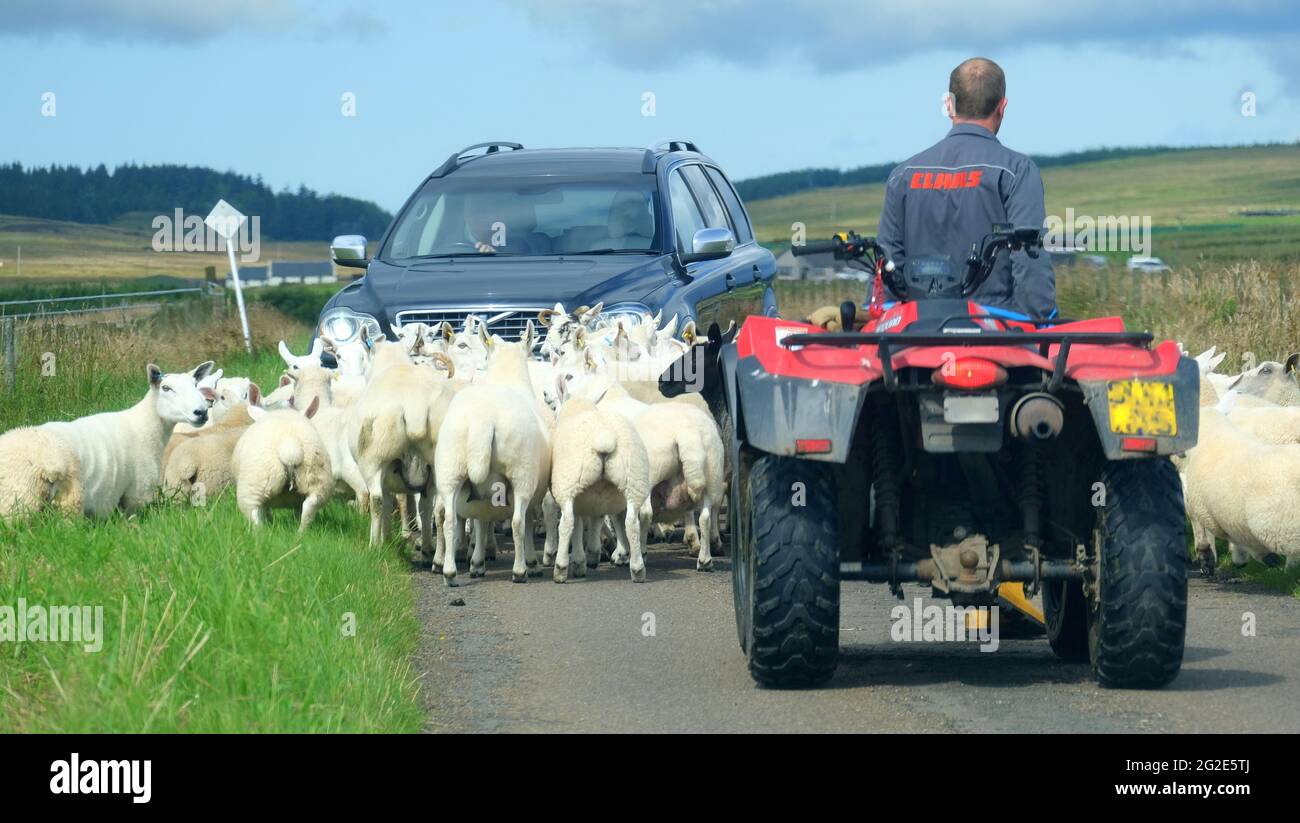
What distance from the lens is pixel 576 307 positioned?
13758mm

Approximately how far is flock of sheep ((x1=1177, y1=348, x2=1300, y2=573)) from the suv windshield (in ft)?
15.2

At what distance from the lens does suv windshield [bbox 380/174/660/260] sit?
48.3 feet

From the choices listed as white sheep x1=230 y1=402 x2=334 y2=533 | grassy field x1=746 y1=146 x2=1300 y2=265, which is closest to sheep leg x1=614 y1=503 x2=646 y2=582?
white sheep x1=230 y1=402 x2=334 y2=533

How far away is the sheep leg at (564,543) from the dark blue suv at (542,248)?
2.75 metres

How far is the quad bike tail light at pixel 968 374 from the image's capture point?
23.1 feet

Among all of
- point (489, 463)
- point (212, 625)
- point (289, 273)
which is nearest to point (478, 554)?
point (489, 463)

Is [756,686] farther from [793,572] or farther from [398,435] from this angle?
[398,435]

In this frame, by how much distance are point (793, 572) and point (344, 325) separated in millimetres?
7510

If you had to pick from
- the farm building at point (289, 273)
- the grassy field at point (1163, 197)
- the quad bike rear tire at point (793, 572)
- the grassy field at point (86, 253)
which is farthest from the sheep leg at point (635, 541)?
the farm building at point (289, 273)

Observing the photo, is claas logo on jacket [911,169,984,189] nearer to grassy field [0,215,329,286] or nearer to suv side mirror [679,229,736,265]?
suv side mirror [679,229,736,265]

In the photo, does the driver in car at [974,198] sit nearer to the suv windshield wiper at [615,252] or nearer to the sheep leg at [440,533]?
the sheep leg at [440,533]

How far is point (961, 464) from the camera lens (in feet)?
25.0
